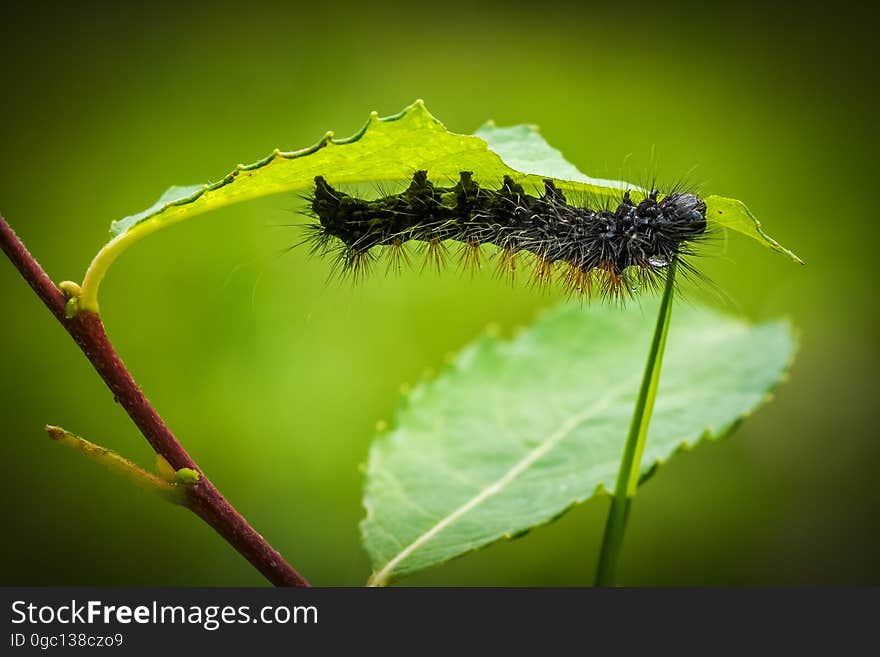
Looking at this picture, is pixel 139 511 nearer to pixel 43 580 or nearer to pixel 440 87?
pixel 43 580

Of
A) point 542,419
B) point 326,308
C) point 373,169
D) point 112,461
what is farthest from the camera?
point 326,308

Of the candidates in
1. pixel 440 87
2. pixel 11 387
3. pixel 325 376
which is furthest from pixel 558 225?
pixel 440 87

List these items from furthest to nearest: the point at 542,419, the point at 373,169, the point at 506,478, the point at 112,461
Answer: the point at 542,419 < the point at 506,478 < the point at 373,169 < the point at 112,461

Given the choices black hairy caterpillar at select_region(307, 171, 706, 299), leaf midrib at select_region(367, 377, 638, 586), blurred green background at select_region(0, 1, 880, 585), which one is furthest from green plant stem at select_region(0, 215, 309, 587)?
blurred green background at select_region(0, 1, 880, 585)

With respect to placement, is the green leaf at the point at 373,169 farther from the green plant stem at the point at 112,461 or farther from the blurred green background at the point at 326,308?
the blurred green background at the point at 326,308

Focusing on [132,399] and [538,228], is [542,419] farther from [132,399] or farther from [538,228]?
[132,399]

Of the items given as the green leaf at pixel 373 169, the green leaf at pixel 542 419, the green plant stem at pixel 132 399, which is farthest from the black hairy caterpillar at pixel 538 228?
the green plant stem at pixel 132 399

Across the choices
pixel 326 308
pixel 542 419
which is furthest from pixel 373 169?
pixel 326 308
